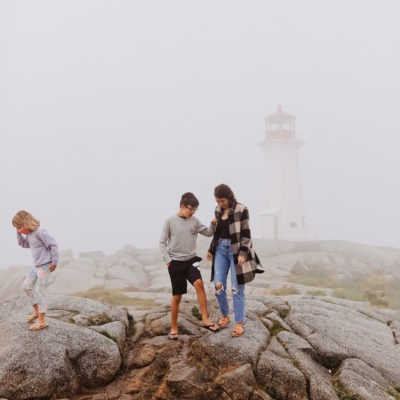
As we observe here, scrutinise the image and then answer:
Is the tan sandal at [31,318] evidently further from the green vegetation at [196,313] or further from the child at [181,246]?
the green vegetation at [196,313]

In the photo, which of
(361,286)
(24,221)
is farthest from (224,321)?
(361,286)

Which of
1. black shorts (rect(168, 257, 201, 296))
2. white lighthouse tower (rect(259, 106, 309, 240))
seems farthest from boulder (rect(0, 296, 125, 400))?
white lighthouse tower (rect(259, 106, 309, 240))

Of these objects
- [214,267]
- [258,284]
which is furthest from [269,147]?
[214,267]

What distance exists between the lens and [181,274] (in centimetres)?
713

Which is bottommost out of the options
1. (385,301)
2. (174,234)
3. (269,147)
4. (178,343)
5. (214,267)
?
(385,301)

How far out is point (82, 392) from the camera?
640 centimetres

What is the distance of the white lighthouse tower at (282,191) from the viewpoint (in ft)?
130

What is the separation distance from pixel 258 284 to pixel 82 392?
16666 millimetres

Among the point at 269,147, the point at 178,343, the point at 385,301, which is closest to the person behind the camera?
the point at 178,343

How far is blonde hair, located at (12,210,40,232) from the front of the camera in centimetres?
671

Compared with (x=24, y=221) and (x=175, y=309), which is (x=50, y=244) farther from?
(x=175, y=309)

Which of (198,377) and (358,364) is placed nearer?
(198,377)

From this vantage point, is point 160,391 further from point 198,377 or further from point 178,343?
point 178,343

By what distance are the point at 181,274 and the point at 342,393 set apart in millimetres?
3667
